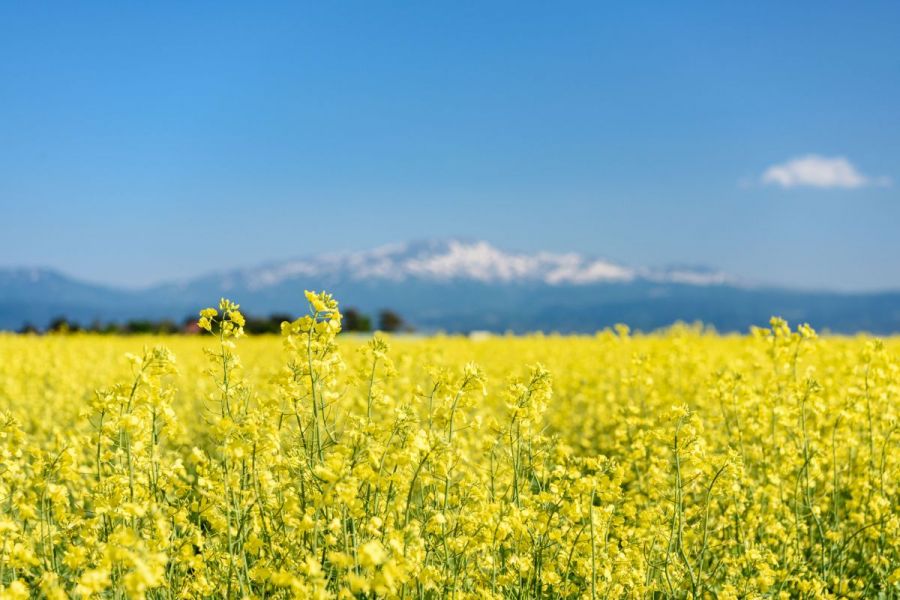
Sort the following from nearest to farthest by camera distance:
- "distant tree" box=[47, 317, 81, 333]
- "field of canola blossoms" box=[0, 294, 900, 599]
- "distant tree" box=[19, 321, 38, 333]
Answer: "field of canola blossoms" box=[0, 294, 900, 599]
"distant tree" box=[47, 317, 81, 333]
"distant tree" box=[19, 321, 38, 333]

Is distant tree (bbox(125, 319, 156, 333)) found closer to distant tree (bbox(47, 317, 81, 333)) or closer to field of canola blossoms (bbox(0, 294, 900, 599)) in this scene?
distant tree (bbox(47, 317, 81, 333))

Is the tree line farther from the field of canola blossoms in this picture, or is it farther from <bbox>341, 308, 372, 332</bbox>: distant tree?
the field of canola blossoms

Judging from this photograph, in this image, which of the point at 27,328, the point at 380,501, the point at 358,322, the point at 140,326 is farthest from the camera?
the point at 358,322

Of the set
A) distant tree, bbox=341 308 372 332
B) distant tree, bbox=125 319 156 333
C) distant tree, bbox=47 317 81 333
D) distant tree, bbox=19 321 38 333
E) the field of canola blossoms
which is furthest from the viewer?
distant tree, bbox=341 308 372 332

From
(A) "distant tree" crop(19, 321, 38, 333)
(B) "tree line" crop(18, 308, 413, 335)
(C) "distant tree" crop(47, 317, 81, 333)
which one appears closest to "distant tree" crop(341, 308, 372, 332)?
(B) "tree line" crop(18, 308, 413, 335)

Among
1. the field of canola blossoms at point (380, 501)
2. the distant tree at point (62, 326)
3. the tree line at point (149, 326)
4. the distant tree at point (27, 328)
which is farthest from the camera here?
the tree line at point (149, 326)

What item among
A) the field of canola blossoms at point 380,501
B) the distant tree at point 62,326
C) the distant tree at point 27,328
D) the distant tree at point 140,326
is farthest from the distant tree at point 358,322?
the field of canola blossoms at point 380,501

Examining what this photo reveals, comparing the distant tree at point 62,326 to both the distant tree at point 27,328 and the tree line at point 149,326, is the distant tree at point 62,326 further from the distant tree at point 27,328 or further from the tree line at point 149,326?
the distant tree at point 27,328

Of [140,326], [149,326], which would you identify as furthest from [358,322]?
[140,326]

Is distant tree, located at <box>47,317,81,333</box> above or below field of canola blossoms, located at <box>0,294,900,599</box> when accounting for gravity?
above

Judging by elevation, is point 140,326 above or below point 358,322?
below

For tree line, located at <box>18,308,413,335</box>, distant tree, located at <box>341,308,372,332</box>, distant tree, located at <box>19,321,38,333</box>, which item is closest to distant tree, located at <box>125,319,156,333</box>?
tree line, located at <box>18,308,413,335</box>

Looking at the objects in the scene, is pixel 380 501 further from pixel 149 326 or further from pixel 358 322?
pixel 358 322

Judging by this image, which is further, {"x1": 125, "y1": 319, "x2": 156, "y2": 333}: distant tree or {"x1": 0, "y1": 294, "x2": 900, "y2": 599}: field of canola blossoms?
{"x1": 125, "y1": 319, "x2": 156, "y2": 333}: distant tree
